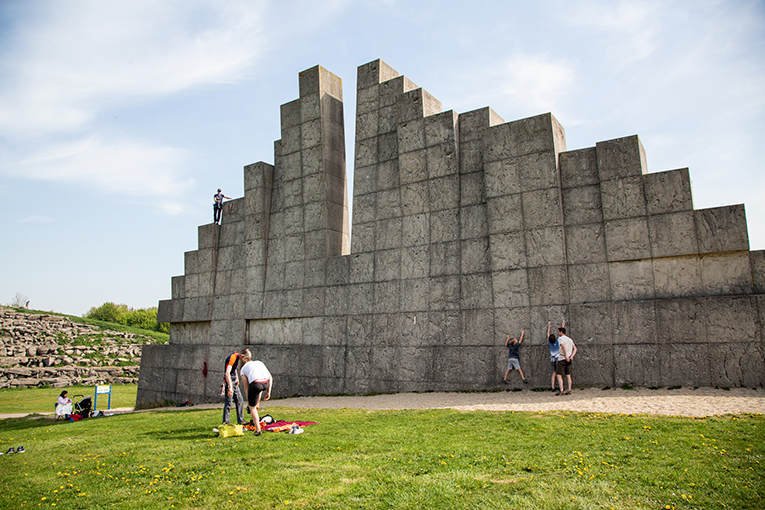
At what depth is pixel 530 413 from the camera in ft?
32.7

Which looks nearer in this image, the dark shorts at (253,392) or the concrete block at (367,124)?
the dark shorts at (253,392)

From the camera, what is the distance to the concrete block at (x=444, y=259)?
1492cm

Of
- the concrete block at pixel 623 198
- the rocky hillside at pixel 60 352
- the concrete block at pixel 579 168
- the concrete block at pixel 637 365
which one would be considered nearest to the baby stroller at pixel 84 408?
the concrete block at pixel 637 365

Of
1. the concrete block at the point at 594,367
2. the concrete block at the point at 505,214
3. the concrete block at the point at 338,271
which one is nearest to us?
the concrete block at the point at 594,367

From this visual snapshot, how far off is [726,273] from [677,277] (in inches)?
38.7

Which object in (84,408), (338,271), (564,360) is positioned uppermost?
(338,271)

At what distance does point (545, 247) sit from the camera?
1352 centimetres

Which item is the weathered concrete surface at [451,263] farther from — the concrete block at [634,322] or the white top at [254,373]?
the white top at [254,373]

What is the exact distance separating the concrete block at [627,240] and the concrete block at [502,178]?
106 inches

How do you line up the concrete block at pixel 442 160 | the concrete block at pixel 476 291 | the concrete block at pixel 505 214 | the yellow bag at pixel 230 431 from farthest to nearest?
the concrete block at pixel 442 160
the concrete block at pixel 476 291
the concrete block at pixel 505 214
the yellow bag at pixel 230 431

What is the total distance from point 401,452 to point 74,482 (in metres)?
4.42

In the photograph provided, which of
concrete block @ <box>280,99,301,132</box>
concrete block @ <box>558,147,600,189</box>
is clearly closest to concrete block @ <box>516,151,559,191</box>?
concrete block @ <box>558,147,600,189</box>

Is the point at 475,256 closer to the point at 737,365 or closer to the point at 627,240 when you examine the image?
the point at 627,240

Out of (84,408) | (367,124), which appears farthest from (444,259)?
(84,408)
